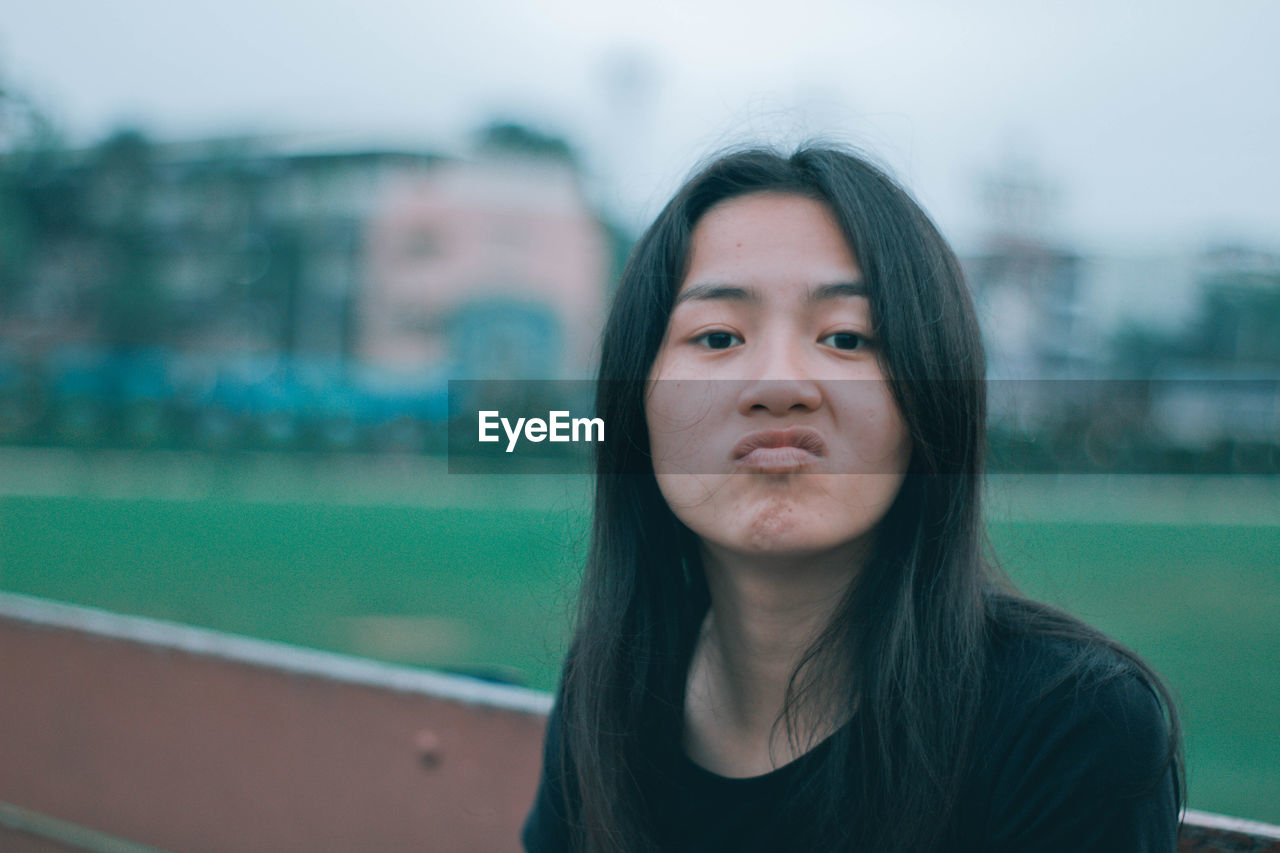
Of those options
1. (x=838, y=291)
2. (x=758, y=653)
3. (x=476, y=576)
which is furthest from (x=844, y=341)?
(x=476, y=576)

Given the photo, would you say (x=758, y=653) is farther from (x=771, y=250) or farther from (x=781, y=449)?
(x=771, y=250)

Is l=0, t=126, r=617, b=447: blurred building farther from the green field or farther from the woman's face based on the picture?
the woman's face

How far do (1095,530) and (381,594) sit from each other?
11.6m

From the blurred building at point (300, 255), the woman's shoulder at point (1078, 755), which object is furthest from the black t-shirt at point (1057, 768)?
the blurred building at point (300, 255)

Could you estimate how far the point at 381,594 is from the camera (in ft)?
31.4

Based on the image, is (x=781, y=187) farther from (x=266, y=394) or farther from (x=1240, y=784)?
(x=266, y=394)

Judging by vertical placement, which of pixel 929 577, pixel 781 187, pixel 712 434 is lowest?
pixel 929 577

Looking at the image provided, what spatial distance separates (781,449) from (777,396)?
2.8 inches

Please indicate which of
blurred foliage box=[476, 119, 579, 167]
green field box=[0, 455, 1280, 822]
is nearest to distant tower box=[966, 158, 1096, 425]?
green field box=[0, 455, 1280, 822]

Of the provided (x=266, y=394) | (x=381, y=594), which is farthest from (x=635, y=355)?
(x=266, y=394)

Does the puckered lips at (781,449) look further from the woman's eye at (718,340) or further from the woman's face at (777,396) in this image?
the woman's eye at (718,340)

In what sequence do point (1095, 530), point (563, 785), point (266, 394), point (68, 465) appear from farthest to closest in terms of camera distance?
1. point (266, 394)
2. point (68, 465)
3. point (1095, 530)
4. point (563, 785)

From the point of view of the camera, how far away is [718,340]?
4.80ft

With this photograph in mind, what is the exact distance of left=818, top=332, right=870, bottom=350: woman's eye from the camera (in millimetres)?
1397
